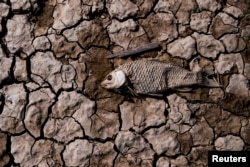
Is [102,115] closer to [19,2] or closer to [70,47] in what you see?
[70,47]

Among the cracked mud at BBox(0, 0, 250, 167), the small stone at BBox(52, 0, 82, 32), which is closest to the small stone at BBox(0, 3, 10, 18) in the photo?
the cracked mud at BBox(0, 0, 250, 167)

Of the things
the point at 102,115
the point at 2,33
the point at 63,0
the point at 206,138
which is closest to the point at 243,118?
the point at 206,138

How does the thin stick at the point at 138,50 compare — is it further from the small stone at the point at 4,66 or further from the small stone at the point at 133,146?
the small stone at the point at 4,66

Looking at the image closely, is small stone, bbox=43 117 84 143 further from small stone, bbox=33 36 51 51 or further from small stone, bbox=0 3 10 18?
small stone, bbox=0 3 10 18

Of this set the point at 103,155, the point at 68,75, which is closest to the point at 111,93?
the point at 68,75

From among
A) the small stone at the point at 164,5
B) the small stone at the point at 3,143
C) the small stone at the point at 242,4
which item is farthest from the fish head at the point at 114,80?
the small stone at the point at 242,4

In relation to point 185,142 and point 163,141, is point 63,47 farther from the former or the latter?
point 185,142

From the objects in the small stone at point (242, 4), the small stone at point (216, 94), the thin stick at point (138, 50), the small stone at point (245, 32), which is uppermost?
the small stone at point (242, 4)
